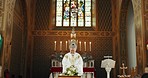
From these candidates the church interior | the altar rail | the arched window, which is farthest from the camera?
the arched window

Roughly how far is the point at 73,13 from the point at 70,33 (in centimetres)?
173

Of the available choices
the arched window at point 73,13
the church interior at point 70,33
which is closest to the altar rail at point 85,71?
the church interior at point 70,33

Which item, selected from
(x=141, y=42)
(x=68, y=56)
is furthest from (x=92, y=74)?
(x=141, y=42)

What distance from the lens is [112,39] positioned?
16.9m

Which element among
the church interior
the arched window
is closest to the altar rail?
the church interior

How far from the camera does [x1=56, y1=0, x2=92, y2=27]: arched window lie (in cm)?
1762

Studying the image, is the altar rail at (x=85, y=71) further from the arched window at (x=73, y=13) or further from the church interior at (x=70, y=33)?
the arched window at (x=73, y=13)

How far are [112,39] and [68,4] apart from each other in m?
4.30

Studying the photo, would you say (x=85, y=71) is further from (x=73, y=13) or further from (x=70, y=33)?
(x=73, y=13)

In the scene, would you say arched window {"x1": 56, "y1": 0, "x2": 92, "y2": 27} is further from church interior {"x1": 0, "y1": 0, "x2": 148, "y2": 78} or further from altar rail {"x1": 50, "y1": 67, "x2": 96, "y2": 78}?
altar rail {"x1": 50, "y1": 67, "x2": 96, "y2": 78}

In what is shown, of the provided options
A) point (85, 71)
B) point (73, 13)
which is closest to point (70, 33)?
point (73, 13)

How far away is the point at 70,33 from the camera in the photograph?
1705 cm

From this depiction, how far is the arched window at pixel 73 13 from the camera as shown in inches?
694

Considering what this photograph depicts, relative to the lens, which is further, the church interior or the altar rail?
the church interior
